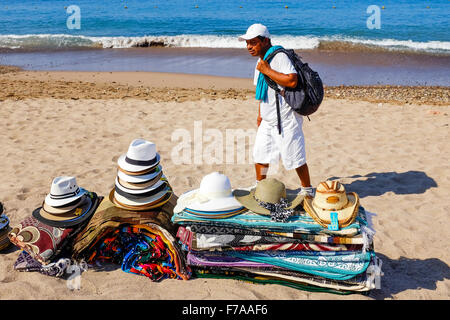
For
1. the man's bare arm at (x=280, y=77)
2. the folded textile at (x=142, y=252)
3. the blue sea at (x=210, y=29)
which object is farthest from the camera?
the blue sea at (x=210, y=29)

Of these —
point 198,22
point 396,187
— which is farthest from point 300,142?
point 198,22

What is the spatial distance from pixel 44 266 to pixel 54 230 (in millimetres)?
285

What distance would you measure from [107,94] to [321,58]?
9.78 metres

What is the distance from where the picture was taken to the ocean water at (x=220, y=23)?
20.8m

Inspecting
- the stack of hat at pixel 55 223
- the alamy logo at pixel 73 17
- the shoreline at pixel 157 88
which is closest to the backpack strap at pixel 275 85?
the stack of hat at pixel 55 223

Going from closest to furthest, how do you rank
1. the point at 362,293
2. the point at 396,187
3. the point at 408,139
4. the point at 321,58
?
1. the point at 362,293
2. the point at 396,187
3. the point at 408,139
4. the point at 321,58

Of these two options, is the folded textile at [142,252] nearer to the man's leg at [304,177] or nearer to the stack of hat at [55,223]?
the stack of hat at [55,223]

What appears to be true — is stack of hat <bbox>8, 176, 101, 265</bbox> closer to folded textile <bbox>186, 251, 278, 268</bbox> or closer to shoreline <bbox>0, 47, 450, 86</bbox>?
folded textile <bbox>186, 251, 278, 268</bbox>

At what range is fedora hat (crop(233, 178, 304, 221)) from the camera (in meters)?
3.00

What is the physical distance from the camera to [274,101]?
3.87 meters

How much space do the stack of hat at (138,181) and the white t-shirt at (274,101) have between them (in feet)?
3.99

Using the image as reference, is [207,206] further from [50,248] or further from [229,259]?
[50,248]

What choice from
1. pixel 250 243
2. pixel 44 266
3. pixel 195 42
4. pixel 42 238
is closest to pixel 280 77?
pixel 250 243

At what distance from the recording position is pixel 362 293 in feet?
9.69
